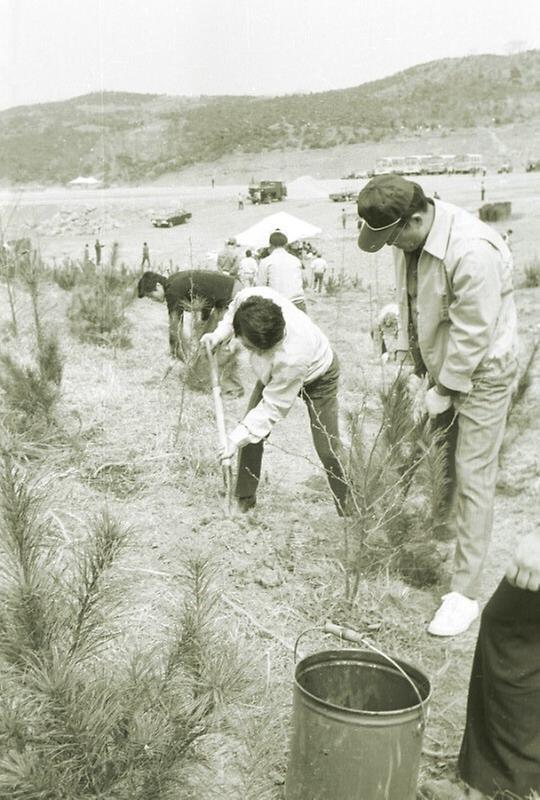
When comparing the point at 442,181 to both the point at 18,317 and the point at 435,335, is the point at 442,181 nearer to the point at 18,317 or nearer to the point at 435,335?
the point at 18,317

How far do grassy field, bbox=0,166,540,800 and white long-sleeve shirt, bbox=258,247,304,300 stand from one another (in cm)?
93

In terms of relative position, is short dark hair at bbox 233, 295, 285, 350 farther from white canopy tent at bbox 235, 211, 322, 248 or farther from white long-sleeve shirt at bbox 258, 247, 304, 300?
white canopy tent at bbox 235, 211, 322, 248

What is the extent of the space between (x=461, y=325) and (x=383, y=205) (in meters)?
0.51

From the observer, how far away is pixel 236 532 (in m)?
4.32

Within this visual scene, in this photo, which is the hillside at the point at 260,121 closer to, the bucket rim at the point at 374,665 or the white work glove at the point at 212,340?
the white work glove at the point at 212,340

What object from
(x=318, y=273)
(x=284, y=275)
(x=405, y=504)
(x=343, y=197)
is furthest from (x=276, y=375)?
(x=343, y=197)

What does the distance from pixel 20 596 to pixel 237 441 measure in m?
2.23

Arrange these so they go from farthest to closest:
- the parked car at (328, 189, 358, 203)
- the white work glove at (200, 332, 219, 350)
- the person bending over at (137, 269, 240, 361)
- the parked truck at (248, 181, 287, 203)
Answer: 1. the parked truck at (248, 181, 287, 203)
2. the parked car at (328, 189, 358, 203)
3. the person bending over at (137, 269, 240, 361)
4. the white work glove at (200, 332, 219, 350)

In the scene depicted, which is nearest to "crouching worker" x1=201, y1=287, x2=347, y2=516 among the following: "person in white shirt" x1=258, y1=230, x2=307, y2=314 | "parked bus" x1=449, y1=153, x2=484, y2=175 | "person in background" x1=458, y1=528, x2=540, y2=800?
"person in background" x1=458, y1=528, x2=540, y2=800

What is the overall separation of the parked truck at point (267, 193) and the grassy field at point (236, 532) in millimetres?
32663

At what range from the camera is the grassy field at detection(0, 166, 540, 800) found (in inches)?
107

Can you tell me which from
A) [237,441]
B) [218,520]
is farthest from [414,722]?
[218,520]

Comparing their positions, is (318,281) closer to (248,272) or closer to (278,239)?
(248,272)

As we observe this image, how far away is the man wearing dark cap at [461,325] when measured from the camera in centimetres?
325
